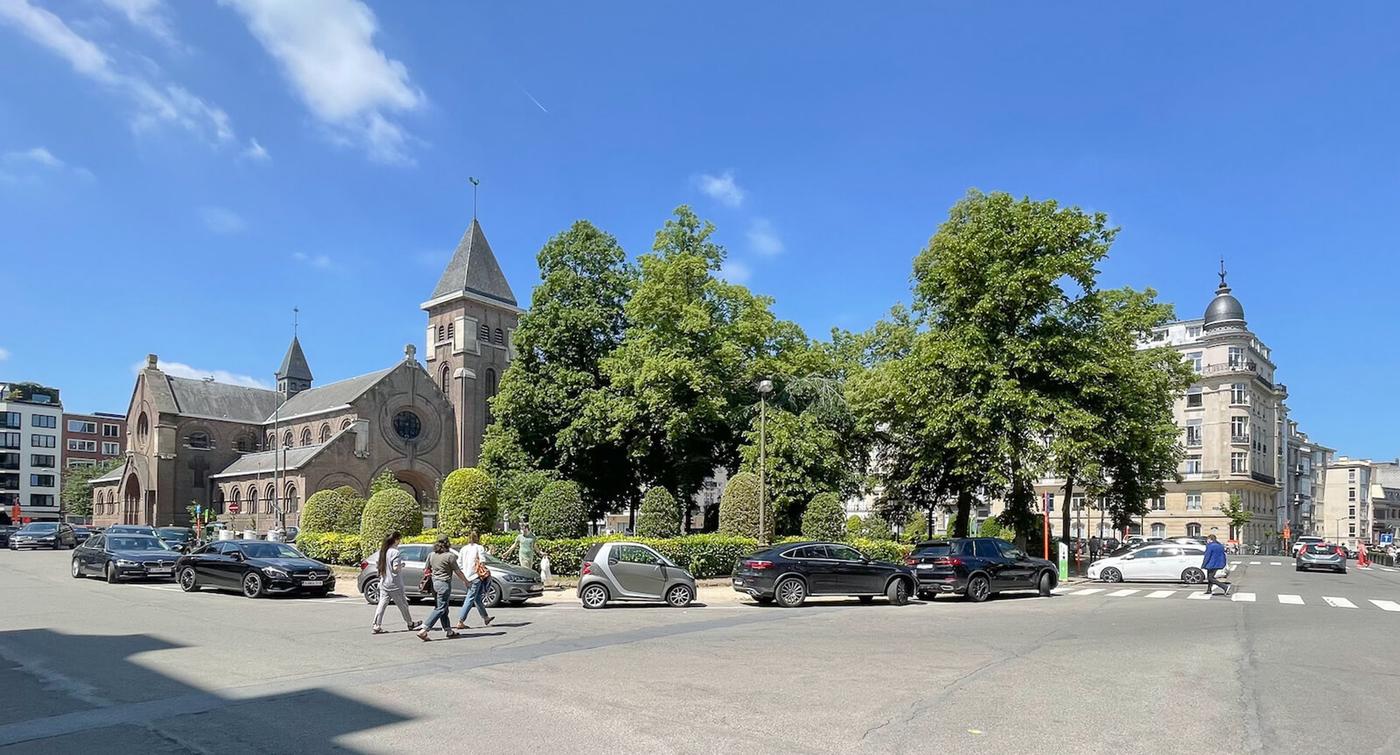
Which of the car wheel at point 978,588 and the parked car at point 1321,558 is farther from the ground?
the car wheel at point 978,588

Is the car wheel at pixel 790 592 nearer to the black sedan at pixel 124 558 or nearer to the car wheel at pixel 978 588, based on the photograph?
the car wheel at pixel 978 588

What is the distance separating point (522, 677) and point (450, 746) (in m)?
3.14

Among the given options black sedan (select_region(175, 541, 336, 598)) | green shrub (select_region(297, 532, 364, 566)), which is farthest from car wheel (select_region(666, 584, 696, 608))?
green shrub (select_region(297, 532, 364, 566))

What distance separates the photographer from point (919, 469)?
35094 millimetres

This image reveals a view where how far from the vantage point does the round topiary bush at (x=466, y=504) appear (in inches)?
1109

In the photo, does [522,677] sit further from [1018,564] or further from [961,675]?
[1018,564]

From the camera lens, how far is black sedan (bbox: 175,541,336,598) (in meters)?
21.0

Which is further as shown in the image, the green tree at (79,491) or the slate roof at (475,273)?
the green tree at (79,491)

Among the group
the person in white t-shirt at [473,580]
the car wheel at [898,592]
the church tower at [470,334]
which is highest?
the church tower at [470,334]

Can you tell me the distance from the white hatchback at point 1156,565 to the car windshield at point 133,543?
31126 mm

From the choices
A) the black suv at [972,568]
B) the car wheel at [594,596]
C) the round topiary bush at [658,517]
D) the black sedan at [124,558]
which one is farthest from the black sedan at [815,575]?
the black sedan at [124,558]

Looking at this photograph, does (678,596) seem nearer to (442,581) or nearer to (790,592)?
(790,592)

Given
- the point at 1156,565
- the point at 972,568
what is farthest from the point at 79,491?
the point at 1156,565

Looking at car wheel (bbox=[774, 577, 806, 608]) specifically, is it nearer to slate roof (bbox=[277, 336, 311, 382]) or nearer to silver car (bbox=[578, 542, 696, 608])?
silver car (bbox=[578, 542, 696, 608])
